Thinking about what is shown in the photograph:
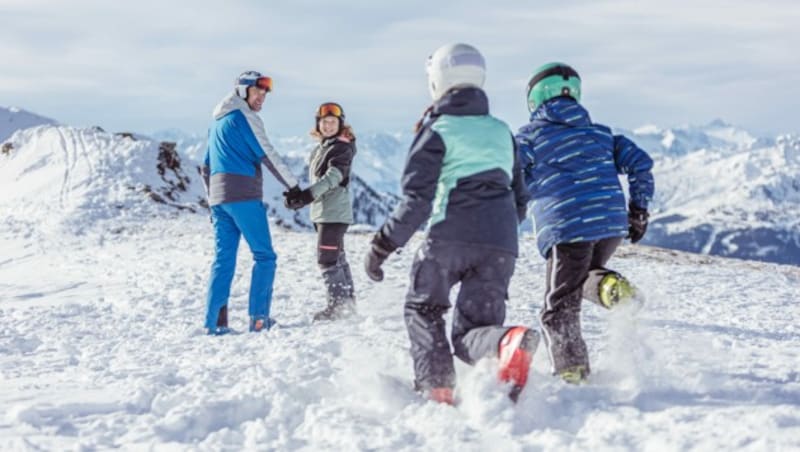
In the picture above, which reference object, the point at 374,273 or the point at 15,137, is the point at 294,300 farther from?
the point at 15,137

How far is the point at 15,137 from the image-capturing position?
25.7 m

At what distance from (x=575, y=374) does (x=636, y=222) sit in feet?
4.35

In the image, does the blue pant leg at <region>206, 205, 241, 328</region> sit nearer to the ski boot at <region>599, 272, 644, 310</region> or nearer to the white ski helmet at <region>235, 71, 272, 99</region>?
the white ski helmet at <region>235, 71, 272, 99</region>

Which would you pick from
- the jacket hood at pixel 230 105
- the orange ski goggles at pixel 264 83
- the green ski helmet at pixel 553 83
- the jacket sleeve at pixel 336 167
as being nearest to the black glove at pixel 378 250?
the green ski helmet at pixel 553 83

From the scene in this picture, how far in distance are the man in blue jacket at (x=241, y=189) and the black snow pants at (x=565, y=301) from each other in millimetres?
3217

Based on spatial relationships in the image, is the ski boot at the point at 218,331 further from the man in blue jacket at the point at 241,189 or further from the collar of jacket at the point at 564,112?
the collar of jacket at the point at 564,112

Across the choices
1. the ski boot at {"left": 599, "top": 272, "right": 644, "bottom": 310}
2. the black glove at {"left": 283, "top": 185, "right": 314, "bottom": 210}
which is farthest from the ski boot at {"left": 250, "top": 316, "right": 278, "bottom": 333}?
the ski boot at {"left": 599, "top": 272, "right": 644, "bottom": 310}

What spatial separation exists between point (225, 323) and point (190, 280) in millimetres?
3371

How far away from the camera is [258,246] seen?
7.31 metres

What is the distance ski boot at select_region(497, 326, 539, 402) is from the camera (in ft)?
13.6

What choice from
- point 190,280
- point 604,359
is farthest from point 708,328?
point 190,280

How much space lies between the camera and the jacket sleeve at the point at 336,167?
7.66 metres

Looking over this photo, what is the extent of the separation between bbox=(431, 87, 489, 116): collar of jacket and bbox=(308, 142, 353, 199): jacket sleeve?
3251 millimetres

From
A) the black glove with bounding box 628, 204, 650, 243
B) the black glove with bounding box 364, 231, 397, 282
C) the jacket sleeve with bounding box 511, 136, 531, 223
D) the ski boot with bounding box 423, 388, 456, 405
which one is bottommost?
the ski boot with bounding box 423, 388, 456, 405
